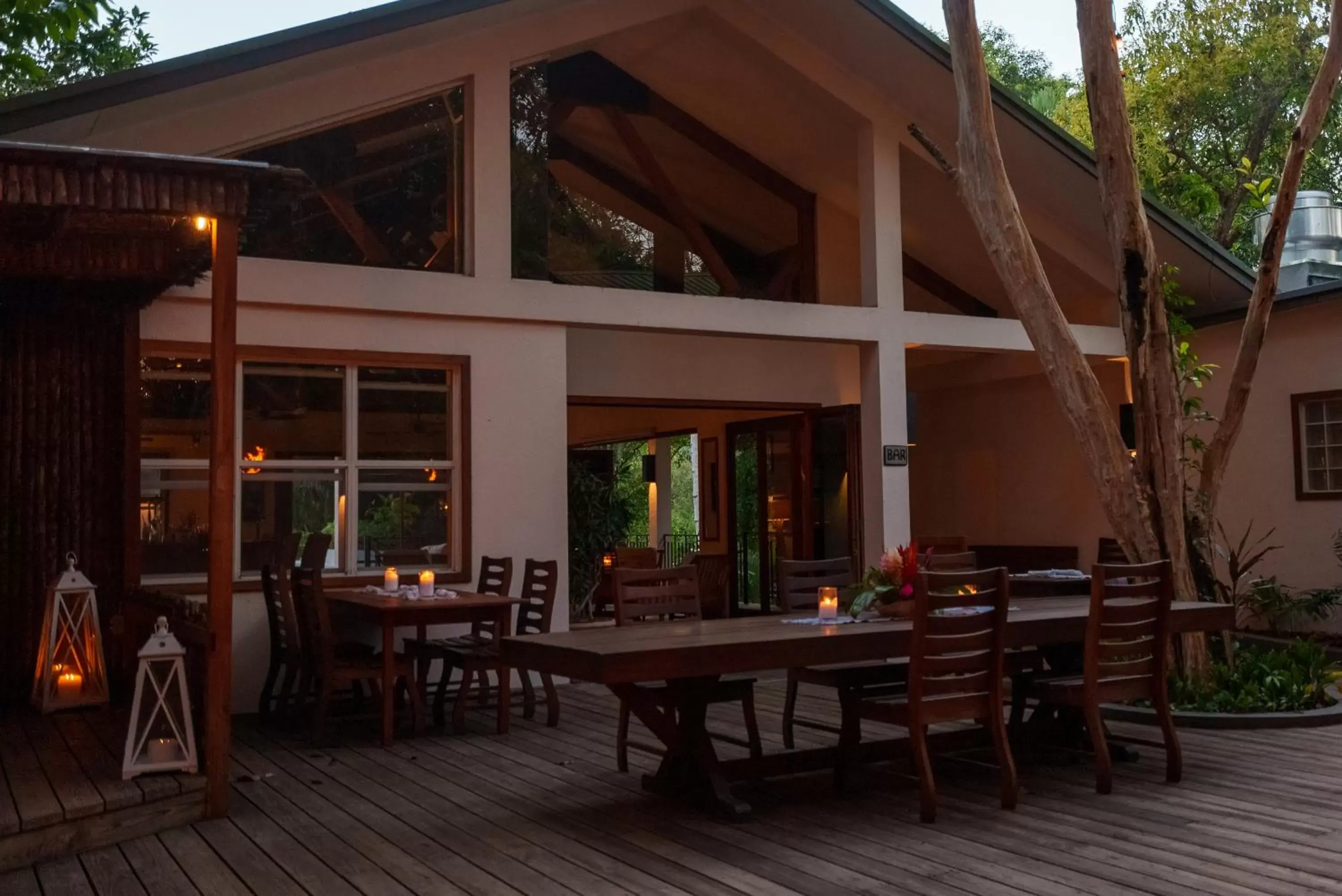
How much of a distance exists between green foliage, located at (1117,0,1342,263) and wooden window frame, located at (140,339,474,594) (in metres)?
11.4

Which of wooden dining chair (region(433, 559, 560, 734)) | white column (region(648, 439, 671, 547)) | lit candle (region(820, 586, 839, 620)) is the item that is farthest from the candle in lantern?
white column (region(648, 439, 671, 547))

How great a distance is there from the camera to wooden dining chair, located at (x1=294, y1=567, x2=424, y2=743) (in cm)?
617

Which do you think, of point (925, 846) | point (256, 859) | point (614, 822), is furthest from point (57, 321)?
point (925, 846)

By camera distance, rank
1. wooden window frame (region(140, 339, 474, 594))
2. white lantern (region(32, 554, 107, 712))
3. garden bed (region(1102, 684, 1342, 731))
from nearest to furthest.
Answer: white lantern (region(32, 554, 107, 712)), garden bed (region(1102, 684, 1342, 731)), wooden window frame (region(140, 339, 474, 594))

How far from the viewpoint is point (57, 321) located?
6.67 meters

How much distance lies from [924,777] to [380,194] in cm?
522

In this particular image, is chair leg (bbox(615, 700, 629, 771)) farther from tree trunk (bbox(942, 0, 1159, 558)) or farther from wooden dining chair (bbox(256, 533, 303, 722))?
tree trunk (bbox(942, 0, 1159, 558))

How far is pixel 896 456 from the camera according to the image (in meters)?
9.36

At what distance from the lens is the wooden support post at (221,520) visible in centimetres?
473

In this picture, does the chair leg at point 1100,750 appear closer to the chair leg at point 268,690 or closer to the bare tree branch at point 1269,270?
the bare tree branch at point 1269,270

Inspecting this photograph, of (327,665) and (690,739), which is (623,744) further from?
(327,665)

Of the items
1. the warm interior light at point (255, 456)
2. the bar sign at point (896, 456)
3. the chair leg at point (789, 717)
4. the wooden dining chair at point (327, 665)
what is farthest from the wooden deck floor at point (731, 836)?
the bar sign at point (896, 456)

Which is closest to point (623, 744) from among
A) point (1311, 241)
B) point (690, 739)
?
point (690, 739)

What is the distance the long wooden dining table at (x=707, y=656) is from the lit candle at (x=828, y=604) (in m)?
0.17
